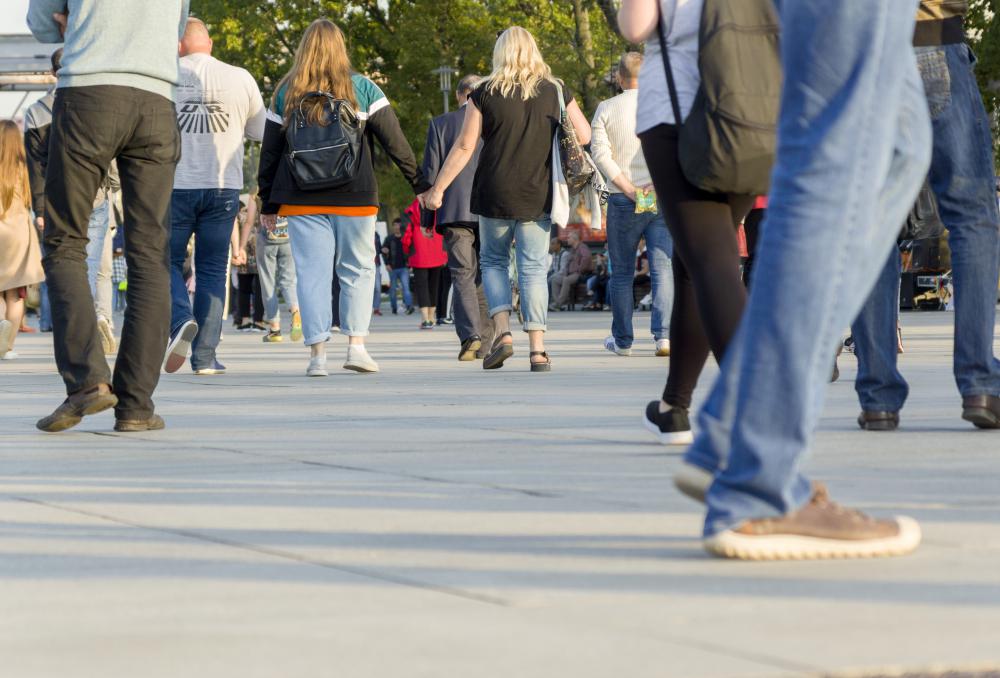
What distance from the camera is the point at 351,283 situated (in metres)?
10.9

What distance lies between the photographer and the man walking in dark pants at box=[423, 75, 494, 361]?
41.8 feet

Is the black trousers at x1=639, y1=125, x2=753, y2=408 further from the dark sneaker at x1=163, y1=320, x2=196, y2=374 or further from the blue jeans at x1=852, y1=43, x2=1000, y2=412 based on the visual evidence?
the dark sneaker at x1=163, y1=320, x2=196, y2=374

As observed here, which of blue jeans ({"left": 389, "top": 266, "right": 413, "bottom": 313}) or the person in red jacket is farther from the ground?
the person in red jacket

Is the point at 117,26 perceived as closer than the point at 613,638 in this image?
No

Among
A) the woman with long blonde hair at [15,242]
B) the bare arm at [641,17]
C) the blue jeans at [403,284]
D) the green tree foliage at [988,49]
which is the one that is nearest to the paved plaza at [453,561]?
the bare arm at [641,17]

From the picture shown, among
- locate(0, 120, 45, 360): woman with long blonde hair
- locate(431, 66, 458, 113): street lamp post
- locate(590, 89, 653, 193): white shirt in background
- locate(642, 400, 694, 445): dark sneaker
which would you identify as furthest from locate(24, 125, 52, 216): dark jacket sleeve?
locate(431, 66, 458, 113): street lamp post

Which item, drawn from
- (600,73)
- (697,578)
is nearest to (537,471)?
(697,578)

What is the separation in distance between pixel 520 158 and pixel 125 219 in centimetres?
418

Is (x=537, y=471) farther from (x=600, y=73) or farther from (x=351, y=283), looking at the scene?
(x=600, y=73)

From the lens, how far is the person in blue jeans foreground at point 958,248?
253 inches

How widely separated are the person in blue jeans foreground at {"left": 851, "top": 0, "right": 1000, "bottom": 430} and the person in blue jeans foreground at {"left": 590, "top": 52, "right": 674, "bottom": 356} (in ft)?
18.9

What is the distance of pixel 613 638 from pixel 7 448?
4075 mm

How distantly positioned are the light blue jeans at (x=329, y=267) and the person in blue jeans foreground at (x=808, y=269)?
6964mm

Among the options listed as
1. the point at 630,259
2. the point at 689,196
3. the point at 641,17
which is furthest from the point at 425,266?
the point at 689,196
